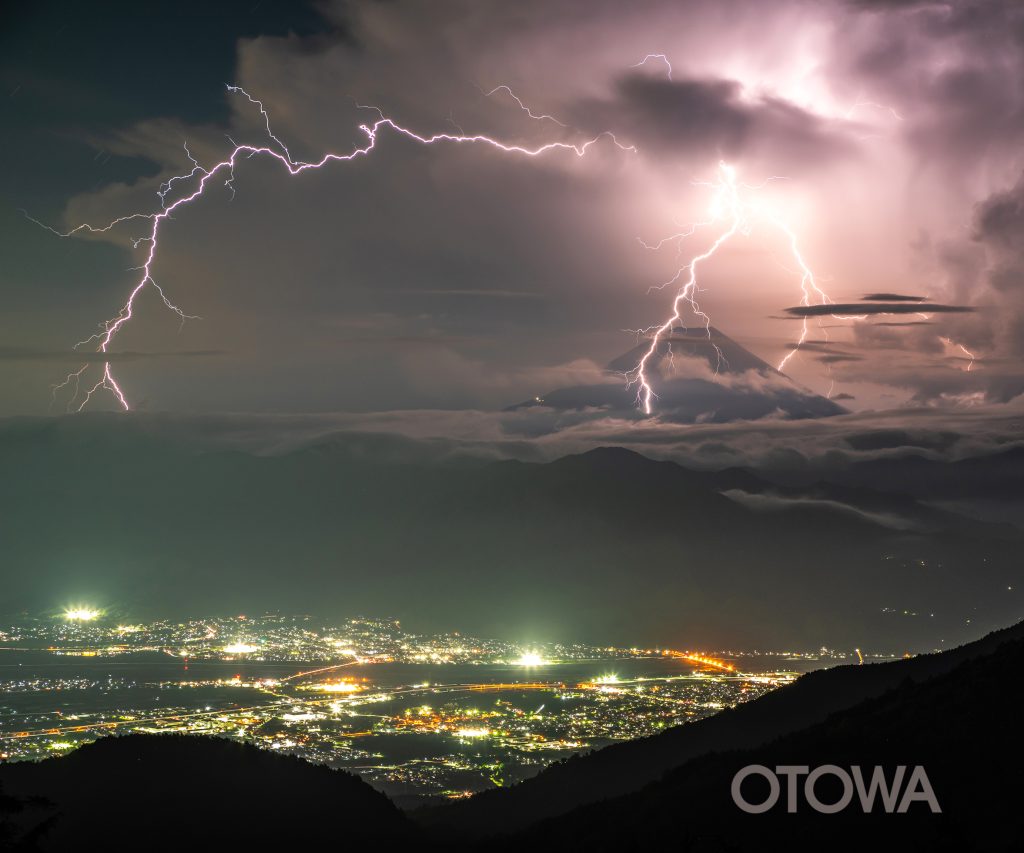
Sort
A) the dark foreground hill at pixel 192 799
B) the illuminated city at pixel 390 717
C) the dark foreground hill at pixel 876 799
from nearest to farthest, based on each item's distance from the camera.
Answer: the dark foreground hill at pixel 876 799
the dark foreground hill at pixel 192 799
the illuminated city at pixel 390 717

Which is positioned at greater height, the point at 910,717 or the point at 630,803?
the point at 910,717

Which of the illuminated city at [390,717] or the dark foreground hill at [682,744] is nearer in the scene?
the dark foreground hill at [682,744]

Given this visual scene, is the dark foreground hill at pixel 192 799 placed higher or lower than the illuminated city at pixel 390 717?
higher

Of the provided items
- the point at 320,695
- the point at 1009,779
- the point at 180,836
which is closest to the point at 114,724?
the point at 320,695

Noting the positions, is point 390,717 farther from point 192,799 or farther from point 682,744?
point 192,799

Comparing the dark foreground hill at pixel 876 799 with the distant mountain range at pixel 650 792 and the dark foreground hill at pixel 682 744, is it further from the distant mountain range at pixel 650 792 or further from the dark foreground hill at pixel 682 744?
the dark foreground hill at pixel 682 744

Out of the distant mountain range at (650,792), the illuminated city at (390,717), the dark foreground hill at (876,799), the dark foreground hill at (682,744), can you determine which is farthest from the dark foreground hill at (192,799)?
the illuminated city at (390,717)

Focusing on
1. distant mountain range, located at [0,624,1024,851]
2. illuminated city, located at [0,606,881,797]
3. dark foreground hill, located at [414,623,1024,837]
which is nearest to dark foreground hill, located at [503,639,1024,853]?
distant mountain range, located at [0,624,1024,851]

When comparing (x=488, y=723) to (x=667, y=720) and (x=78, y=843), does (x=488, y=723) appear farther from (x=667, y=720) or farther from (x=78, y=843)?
(x=78, y=843)
